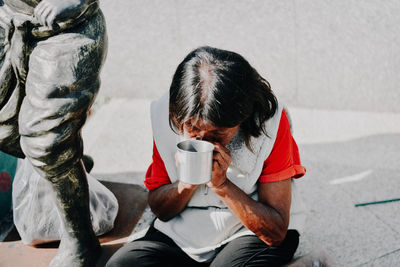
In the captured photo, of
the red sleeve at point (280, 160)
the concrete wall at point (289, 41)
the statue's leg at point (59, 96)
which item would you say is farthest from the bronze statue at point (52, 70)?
the concrete wall at point (289, 41)

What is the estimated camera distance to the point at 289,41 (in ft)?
13.7

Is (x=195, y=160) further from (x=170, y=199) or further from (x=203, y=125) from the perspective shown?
(x=170, y=199)

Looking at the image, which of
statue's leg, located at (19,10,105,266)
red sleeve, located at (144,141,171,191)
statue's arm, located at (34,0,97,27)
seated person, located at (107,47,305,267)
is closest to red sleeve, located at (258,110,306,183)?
seated person, located at (107,47,305,267)

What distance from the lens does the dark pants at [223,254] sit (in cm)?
196

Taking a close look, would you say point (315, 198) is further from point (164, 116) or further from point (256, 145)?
point (164, 116)

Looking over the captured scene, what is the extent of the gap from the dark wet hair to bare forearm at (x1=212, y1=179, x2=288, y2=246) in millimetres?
329

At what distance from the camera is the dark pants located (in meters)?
1.96

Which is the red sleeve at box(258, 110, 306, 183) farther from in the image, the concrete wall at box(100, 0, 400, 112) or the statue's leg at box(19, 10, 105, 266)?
the concrete wall at box(100, 0, 400, 112)

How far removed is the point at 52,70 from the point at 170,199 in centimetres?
77

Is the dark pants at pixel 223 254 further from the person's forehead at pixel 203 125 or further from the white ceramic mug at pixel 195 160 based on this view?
the person's forehead at pixel 203 125

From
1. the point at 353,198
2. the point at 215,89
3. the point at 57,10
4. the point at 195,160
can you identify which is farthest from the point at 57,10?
the point at 353,198

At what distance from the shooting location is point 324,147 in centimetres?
371

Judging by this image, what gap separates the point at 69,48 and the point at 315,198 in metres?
1.96

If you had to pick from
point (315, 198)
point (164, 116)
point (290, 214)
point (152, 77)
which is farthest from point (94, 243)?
point (152, 77)
